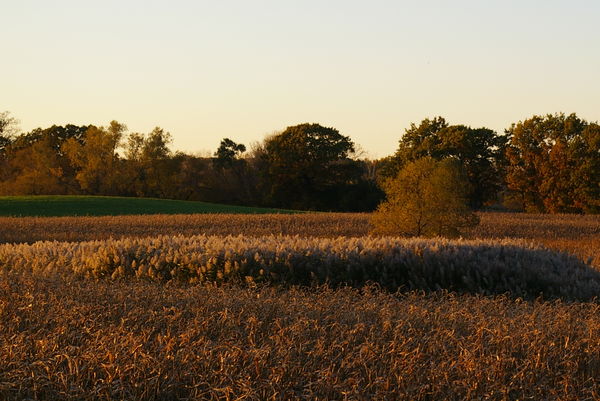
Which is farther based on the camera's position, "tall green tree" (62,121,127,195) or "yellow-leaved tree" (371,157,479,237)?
"tall green tree" (62,121,127,195)

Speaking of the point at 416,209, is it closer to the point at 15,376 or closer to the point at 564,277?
the point at 564,277

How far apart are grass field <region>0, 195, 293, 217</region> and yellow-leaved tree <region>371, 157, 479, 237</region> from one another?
28298 millimetres

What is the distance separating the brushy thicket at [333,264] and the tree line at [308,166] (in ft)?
117

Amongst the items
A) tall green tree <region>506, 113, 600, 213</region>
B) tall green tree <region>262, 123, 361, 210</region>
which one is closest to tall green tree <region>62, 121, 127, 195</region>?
tall green tree <region>262, 123, 361, 210</region>

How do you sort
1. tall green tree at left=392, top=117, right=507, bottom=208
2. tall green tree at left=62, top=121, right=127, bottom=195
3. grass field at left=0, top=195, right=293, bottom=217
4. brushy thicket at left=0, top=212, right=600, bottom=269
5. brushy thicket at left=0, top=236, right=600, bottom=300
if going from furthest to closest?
tall green tree at left=62, top=121, right=127, bottom=195
tall green tree at left=392, top=117, right=507, bottom=208
grass field at left=0, top=195, right=293, bottom=217
brushy thicket at left=0, top=212, right=600, bottom=269
brushy thicket at left=0, top=236, right=600, bottom=300

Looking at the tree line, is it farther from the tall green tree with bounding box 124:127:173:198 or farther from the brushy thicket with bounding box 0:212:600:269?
the brushy thicket with bounding box 0:212:600:269

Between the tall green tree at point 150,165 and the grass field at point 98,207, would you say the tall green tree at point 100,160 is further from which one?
the grass field at point 98,207

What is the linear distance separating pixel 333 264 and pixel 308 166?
46711 mm

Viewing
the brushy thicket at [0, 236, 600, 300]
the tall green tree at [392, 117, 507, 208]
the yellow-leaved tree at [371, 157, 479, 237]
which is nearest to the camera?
the brushy thicket at [0, 236, 600, 300]

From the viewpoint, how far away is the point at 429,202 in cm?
1803

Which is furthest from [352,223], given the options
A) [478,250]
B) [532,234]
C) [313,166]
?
[313,166]

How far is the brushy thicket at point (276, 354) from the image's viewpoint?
3.78m

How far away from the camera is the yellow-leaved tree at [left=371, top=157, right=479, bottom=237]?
707 inches

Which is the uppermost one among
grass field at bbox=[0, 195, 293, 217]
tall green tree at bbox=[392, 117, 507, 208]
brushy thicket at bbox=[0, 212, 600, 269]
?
tall green tree at bbox=[392, 117, 507, 208]
